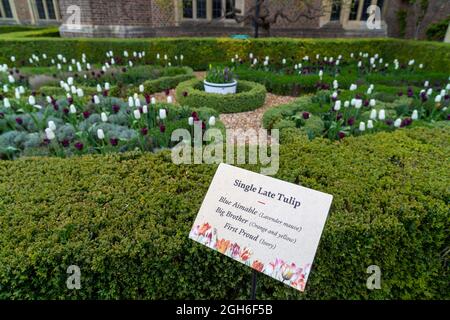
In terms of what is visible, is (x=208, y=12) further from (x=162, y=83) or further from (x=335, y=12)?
(x=162, y=83)

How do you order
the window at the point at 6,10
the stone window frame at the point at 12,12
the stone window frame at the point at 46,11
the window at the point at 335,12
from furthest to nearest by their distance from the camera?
the window at the point at 6,10 < the stone window frame at the point at 12,12 < the stone window frame at the point at 46,11 < the window at the point at 335,12

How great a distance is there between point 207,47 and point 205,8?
6.66 m

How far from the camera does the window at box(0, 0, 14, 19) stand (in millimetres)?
18734

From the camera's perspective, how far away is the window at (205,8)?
15867 mm

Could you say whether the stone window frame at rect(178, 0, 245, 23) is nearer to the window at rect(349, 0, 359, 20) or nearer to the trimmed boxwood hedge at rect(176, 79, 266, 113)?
the window at rect(349, 0, 359, 20)

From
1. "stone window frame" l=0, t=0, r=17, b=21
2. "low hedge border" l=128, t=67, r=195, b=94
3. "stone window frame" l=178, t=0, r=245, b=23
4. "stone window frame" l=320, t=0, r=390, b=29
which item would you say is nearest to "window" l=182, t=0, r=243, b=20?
"stone window frame" l=178, t=0, r=245, b=23

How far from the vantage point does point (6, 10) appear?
19.0 metres

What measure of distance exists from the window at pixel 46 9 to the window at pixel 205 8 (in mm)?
9316

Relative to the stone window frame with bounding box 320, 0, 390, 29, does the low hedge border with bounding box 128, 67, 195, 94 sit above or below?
below

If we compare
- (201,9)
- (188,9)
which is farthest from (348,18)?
(188,9)

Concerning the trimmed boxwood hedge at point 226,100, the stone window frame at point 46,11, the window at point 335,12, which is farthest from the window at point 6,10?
the window at point 335,12

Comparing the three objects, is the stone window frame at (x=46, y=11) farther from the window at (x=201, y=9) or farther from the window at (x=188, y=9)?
the window at (x=201, y=9)

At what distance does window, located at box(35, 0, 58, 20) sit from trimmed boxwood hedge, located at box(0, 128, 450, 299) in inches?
820
